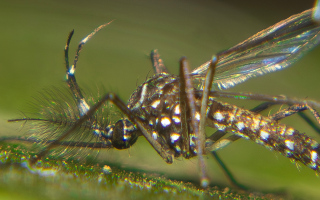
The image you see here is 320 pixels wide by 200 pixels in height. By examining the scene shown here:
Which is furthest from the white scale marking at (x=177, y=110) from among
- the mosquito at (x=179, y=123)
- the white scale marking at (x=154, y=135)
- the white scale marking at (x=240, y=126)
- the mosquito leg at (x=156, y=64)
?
the mosquito leg at (x=156, y=64)

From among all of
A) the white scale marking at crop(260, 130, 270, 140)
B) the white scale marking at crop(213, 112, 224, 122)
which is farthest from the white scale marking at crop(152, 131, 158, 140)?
the white scale marking at crop(260, 130, 270, 140)

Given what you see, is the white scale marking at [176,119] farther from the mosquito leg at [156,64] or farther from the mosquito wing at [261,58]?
the mosquito leg at [156,64]

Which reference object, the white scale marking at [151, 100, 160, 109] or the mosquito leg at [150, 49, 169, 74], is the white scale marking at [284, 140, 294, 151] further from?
the mosquito leg at [150, 49, 169, 74]

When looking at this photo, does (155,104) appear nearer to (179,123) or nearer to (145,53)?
(179,123)

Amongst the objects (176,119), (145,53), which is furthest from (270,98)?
(145,53)

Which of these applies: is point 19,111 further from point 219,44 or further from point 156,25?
point 219,44

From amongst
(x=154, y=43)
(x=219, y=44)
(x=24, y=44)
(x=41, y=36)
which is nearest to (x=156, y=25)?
(x=154, y=43)
